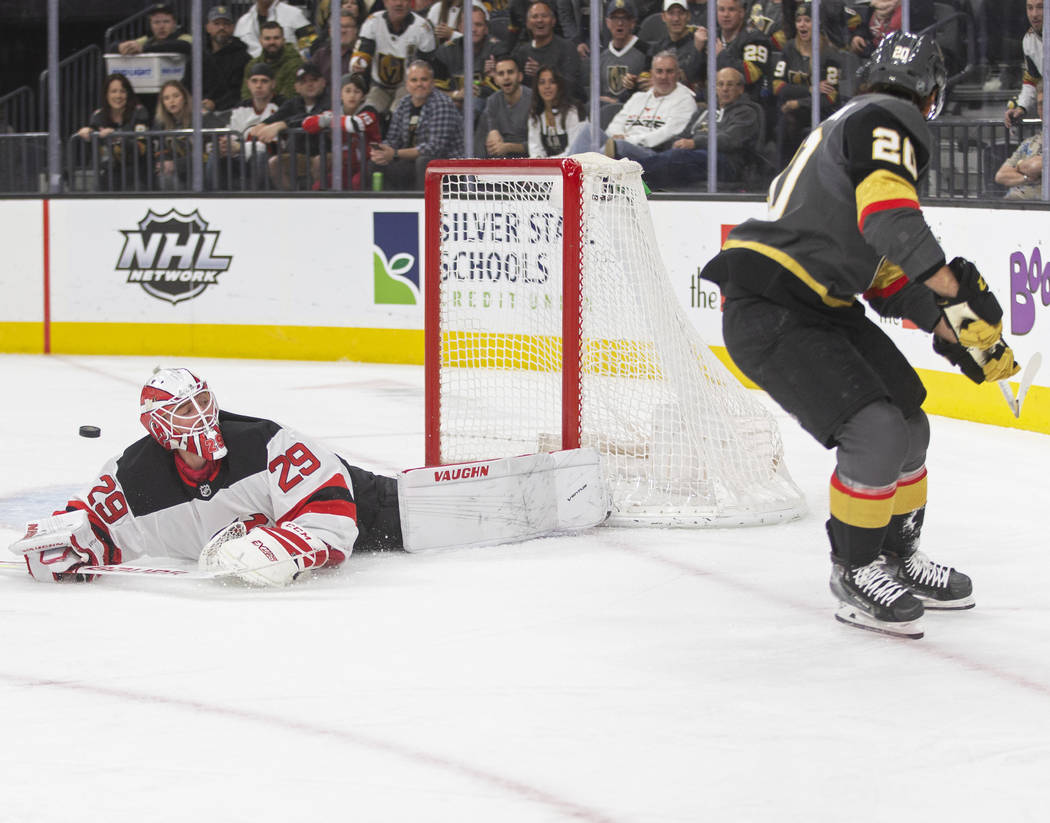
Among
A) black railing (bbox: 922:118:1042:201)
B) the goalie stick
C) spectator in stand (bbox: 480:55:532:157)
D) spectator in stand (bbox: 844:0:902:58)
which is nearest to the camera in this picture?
the goalie stick

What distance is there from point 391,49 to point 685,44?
1710 mm

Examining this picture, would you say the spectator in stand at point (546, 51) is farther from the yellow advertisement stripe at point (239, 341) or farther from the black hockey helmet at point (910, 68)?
the black hockey helmet at point (910, 68)

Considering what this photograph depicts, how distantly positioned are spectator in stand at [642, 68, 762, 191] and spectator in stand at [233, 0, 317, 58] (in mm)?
2296

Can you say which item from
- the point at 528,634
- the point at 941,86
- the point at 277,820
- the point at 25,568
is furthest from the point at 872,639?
the point at 25,568

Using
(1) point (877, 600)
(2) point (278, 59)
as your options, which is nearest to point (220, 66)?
(2) point (278, 59)

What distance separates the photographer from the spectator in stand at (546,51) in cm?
781

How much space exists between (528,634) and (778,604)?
590 mm

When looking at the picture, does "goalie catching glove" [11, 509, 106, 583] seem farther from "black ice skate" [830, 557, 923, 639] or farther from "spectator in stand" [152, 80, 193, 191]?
"spectator in stand" [152, 80, 193, 191]

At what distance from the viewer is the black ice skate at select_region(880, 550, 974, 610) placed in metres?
3.31

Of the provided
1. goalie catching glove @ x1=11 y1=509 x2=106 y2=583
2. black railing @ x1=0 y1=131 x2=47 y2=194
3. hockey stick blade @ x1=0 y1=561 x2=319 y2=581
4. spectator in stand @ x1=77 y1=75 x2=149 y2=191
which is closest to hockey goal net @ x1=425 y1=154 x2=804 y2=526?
hockey stick blade @ x1=0 y1=561 x2=319 y2=581

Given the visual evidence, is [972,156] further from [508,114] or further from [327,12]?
[327,12]

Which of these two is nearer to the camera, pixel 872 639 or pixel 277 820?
pixel 277 820

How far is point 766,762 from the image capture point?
2375mm

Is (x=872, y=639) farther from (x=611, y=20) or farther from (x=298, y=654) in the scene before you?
(x=611, y=20)
